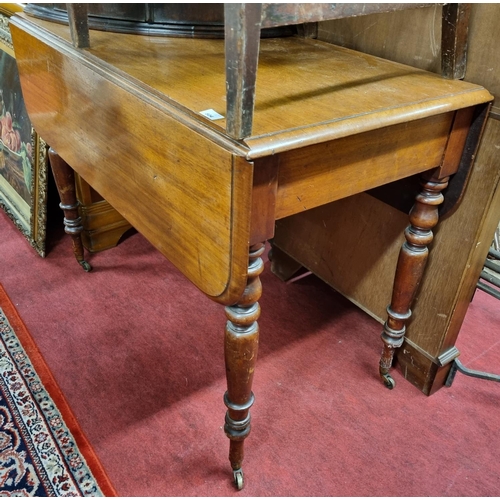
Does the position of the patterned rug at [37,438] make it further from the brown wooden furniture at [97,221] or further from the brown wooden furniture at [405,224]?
the brown wooden furniture at [405,224]

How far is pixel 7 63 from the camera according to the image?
1.88 meters

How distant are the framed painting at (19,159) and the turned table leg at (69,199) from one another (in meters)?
0.16

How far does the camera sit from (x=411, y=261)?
117 cm

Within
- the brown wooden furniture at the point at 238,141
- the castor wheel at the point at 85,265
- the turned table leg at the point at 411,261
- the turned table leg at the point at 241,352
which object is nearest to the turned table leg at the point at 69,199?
the castor wheel at the point at 85,265

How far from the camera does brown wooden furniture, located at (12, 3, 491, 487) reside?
0.75 metres

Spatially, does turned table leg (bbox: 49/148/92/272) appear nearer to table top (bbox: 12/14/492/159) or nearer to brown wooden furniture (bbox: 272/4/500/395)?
table top (bbox: 12/14/492/159)

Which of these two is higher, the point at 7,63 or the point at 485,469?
the point at 7,63

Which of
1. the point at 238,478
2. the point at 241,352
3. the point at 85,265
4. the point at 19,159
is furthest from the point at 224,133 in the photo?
the point at 19,159

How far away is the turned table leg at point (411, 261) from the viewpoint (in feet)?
3.54

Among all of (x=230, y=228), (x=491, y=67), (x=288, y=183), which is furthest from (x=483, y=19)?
(x=230, y=228)

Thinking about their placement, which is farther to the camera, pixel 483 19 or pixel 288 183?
pixel 483 19

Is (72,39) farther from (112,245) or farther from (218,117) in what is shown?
(112,245)

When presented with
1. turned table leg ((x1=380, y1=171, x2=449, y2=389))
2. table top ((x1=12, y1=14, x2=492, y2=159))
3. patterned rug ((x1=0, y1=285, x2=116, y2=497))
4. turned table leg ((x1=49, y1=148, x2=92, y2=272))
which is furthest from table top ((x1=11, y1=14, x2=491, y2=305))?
patterned rug ((x1=0, y1=285, x2=116, y2=497))

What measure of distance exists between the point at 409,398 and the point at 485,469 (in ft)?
0.78
